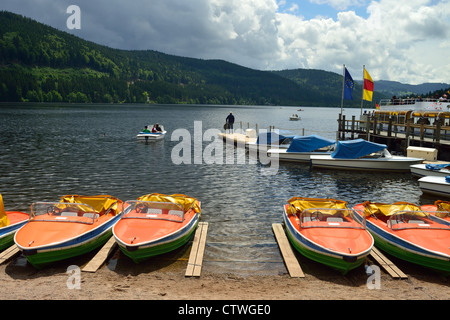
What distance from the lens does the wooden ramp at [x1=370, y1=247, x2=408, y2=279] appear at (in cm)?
Answer: 966

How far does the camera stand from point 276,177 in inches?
993

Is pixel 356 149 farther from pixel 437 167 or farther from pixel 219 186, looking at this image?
pixel 219 186

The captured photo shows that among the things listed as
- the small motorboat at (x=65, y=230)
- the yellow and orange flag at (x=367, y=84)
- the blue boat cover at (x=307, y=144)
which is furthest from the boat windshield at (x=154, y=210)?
the yellow and orange flag at (x=367, y=84)

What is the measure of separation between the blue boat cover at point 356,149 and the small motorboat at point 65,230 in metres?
21.2

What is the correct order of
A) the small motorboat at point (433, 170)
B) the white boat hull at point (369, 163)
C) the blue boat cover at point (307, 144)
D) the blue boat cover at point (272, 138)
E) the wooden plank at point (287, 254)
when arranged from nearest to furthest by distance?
the wooden plank at point (287, 254)
the small motorboat at point (433, 170)
the white boat hull at point (369, 163)
the blue boat cover at point (307, 144)
the blue boat cover at point (272, 138)

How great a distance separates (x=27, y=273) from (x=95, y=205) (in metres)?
3.52

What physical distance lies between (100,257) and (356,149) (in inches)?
928

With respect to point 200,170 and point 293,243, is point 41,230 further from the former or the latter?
point 200,170

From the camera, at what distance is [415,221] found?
37.7ft

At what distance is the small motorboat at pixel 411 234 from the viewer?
9.58 meters

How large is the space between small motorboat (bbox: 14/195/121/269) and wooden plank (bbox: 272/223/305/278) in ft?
21.7

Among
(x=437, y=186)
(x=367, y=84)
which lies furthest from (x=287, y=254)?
(x=367, y=84)

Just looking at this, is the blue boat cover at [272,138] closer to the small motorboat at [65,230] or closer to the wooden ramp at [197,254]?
the wooden ramp at [197,254]

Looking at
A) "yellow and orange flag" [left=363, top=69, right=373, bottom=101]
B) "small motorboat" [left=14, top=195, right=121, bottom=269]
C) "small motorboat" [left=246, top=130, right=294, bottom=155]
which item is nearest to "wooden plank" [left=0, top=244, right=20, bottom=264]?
"small motorboat" [left=14, top=195, right=121, bottom=269]
